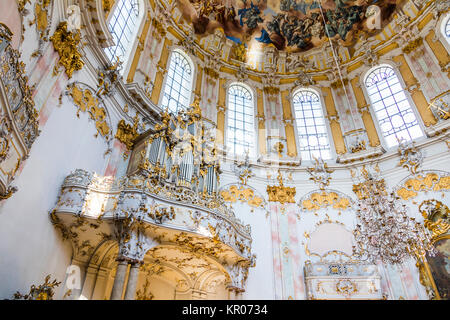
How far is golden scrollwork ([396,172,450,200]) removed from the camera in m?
11.9

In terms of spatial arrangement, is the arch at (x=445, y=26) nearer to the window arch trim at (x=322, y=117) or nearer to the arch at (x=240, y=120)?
the window arch trim at (x=322, y=117)

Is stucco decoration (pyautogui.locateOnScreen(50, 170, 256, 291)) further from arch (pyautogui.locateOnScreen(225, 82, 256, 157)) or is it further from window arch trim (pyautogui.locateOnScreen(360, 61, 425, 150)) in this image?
window arch trim (pyautogui.locateOnScreen(360, 61, 425, 150))

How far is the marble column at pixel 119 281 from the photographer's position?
674cm

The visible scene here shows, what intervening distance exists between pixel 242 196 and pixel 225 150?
260 centimetres

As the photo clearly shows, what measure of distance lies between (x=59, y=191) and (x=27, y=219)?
A: 1.21m

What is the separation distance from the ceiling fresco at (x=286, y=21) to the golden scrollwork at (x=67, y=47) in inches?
431

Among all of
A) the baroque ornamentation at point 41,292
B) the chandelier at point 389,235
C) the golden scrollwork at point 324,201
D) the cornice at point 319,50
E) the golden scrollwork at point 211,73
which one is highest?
the cornice at point 319,50

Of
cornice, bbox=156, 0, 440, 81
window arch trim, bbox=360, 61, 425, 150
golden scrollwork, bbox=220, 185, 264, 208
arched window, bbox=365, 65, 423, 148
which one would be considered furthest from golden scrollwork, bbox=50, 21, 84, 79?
arched window, bbox=365, 65, 423, 148

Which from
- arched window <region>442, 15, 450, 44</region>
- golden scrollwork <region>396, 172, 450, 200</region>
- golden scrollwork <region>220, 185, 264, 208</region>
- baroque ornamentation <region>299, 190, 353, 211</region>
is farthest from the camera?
arched window <region>442, 15, 450, 44</region>

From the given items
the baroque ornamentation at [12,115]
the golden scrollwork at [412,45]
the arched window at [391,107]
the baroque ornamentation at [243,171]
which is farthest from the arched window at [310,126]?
the baroque ornamentation at [12,115]

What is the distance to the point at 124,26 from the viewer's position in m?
12.8

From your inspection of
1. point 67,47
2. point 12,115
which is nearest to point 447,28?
point 67,47

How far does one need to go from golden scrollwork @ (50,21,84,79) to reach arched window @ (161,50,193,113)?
5.44 metres

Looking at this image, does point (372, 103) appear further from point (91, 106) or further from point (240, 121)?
point (91, 106)
